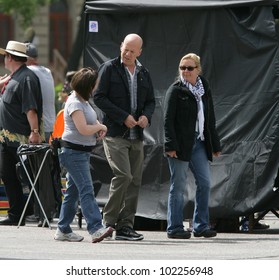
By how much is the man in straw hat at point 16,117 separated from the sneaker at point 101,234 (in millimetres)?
2233

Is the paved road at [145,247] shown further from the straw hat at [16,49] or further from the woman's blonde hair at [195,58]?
the straw hat at [16,49]

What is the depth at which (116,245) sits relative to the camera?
40.6 ft

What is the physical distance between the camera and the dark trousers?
14.7 meters

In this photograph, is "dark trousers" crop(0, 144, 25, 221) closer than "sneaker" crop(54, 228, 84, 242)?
No

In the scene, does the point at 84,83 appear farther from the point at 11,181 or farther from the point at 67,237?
the point at 11,181

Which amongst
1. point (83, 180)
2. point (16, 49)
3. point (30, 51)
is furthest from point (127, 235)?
point (30, 51)

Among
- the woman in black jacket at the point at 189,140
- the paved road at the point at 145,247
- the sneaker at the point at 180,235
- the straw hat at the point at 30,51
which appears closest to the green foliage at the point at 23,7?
the straw hat at the point at 30,51

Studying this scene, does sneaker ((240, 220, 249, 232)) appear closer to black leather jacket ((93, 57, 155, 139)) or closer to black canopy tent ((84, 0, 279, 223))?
black canopy tent ((84, 0, 279, 223))

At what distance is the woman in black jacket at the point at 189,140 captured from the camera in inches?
510

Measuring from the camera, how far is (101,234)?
12.4 meters

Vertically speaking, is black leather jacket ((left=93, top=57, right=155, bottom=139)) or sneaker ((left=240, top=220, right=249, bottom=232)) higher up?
black leather jacket ((left=93, top=57, right=155, bottom=139))

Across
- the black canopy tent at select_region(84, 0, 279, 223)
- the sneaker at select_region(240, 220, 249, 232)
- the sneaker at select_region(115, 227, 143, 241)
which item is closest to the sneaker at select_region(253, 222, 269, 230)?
the sneaker at select_region(240, 220, 249, 232)

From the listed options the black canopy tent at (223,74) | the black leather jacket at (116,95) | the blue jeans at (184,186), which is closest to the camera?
the black leather jacket at (116,95)

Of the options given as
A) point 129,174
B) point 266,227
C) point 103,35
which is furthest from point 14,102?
point 266,227
